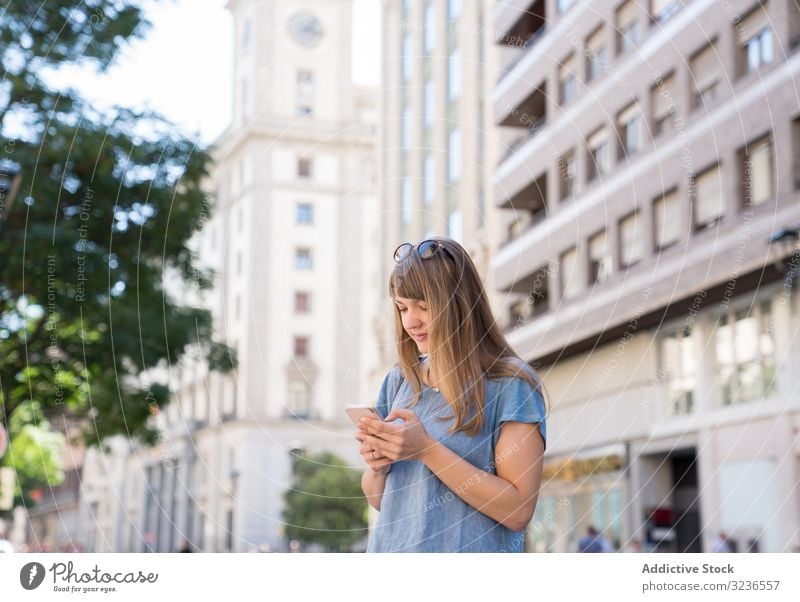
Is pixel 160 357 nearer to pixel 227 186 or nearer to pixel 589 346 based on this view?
pixel 227 186

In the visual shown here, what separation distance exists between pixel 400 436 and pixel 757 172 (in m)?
20.7

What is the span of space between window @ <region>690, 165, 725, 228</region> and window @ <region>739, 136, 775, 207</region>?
21.7 inches

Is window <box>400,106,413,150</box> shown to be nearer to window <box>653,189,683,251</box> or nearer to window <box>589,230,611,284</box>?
window <box>589,230,611,284</box>

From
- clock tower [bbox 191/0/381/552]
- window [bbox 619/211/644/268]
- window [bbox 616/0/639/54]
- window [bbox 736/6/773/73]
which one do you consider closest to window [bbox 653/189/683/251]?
window [bbox 619/211/644/268]

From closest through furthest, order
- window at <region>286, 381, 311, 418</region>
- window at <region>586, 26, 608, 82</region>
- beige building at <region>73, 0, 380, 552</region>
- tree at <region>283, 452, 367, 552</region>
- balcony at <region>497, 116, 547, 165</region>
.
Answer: beige building at <region>73, 0, 380, 552</region>, window at <region>586, 26, 608, 82</region>, balcony at <region>497, 116, 547, 165</region>, tree at <region>283, 452, 367, 552</region>, window at <region>286, 381, 311, 418</region>

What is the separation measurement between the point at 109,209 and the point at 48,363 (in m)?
2.50

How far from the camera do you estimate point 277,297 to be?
36125 mm

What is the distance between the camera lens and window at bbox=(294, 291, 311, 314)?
1876 inches

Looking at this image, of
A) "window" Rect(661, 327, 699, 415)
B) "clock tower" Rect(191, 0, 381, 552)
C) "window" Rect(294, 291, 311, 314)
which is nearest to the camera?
"clock tower" Rect(191, 0, 381, 552)

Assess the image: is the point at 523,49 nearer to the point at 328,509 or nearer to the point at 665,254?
the point at 665,254

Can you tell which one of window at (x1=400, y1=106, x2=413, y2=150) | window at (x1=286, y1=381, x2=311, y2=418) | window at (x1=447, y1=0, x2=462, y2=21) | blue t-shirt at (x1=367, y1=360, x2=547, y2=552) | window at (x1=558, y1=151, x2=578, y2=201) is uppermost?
window at (x1=447, y1=0, x2=462, y2=21)

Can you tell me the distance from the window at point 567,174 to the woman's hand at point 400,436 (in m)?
25.8

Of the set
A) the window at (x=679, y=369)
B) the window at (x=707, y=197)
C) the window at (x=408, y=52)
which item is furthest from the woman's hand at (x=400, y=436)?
the window at (x=408, y=52)

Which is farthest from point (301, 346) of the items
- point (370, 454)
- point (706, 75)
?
point (370, 454)
